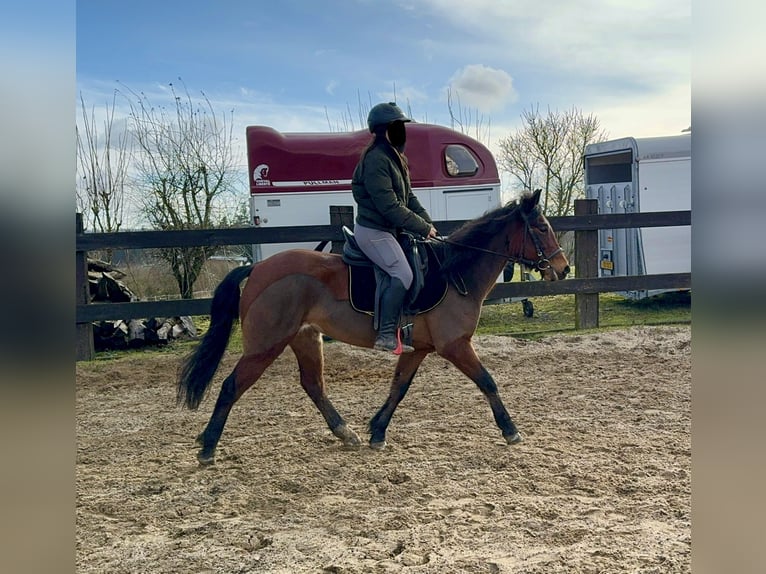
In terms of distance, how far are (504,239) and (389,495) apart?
79.4 inches

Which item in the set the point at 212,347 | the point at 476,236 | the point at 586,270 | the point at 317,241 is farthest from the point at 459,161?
the point at 212,347

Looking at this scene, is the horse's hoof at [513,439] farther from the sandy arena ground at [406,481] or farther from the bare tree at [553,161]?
the bare tree at [553,161]

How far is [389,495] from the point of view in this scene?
334 cm

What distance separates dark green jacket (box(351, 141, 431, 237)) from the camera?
3.87m

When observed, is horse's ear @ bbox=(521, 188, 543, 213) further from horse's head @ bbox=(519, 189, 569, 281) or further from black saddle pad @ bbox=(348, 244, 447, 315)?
black saddle pad @ bbox=(348, 244, 447, 315)

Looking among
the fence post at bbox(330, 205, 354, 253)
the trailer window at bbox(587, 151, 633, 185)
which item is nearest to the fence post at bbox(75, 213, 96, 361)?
the fence post at bbox(330, 205, 354, 253)

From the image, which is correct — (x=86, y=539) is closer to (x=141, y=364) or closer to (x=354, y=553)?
(x=354, y=553)

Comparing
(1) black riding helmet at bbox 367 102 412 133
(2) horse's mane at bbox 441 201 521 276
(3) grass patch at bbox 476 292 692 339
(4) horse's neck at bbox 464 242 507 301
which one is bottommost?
(3) grass patch at bbox 476 292 692 339

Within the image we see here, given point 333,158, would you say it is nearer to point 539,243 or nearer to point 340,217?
point 340,217

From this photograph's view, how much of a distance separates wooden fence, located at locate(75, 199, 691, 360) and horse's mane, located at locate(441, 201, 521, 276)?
3.21m

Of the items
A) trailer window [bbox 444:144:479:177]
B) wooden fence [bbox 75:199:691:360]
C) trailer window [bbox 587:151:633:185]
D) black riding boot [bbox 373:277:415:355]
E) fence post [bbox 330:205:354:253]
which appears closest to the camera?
black riding boot [bbox 373:277:415:355]

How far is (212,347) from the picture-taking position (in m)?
4.08
